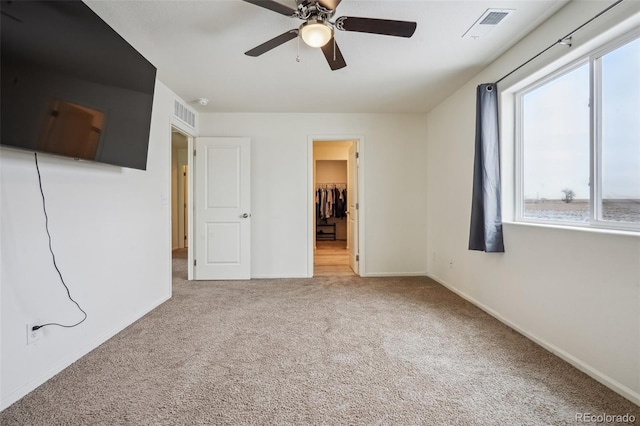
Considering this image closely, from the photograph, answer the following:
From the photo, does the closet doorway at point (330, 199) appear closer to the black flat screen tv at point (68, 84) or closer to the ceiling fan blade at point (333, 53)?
the ceiling fan blade at point (333, 53)

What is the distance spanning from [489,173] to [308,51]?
1912mm

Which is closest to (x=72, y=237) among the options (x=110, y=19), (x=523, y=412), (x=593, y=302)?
(x=110, y=19)

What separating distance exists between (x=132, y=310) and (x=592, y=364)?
345 centimetres

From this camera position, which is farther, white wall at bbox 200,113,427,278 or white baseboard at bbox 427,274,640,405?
white wall at bbox 200,113,427,278

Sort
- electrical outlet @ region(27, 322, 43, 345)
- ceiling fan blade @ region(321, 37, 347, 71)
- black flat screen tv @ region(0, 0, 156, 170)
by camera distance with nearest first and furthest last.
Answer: black flat screen tv @ region(0, 0, 156, 170), electrical outlet @ region(27, 322, 43, 345), ceiling fan blade @ region(321, 37, 347, 71)

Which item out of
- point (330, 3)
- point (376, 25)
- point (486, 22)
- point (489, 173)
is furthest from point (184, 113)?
point (489, 173)

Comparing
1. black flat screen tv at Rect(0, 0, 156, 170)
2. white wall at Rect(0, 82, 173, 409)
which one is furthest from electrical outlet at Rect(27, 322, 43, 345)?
black flat screen tv at Rect(0, 0, 156, 170)

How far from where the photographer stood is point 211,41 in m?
2.19

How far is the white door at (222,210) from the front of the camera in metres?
3.79

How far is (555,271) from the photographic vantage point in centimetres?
192

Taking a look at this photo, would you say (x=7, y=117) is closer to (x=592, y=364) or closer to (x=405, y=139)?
(x=592, y=364)

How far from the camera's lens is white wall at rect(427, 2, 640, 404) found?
4.91 feet

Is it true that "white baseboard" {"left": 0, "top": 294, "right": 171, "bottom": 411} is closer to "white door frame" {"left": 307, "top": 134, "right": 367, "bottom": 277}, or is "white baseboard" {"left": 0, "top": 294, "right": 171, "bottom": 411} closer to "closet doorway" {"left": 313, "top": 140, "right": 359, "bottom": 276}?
"white door frame" {"left": 307, "top": 134, "right": 367, "bottom": 277}

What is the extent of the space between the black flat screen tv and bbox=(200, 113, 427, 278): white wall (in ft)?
6.11
